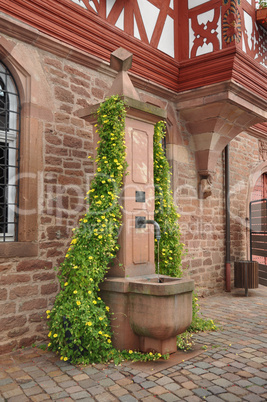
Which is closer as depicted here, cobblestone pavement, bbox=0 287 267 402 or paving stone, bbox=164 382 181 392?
cobblestone pavement, bbox=0 287 267 402

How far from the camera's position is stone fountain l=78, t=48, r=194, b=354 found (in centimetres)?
385

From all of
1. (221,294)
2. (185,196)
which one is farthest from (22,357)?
(221,294)

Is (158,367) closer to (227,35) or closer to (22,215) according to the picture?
(22,215)

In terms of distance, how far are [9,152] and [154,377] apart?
299 centimetres

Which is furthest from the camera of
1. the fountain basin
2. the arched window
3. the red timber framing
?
the red timber framing

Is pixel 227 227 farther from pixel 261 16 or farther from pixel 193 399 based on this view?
pixel 193 399

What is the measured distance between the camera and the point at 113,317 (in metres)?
4.10

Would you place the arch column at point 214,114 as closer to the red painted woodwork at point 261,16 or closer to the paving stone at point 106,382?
the red painted woodwork at point 261,16

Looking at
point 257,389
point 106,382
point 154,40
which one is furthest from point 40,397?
point 154,40

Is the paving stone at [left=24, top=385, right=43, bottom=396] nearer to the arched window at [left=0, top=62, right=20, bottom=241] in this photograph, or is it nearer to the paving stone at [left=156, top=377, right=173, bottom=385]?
the paving stone at [left=156, top=377, right=173, bottom=385]

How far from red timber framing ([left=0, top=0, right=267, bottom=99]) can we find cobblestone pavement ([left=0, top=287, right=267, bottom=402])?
3717mm

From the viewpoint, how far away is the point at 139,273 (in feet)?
14.3

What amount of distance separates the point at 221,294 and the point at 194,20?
215 inches

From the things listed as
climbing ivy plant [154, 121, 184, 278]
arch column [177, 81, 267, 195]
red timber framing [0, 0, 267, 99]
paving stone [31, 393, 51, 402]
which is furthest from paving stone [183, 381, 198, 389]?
arch column [177, 81, 267, 195]
